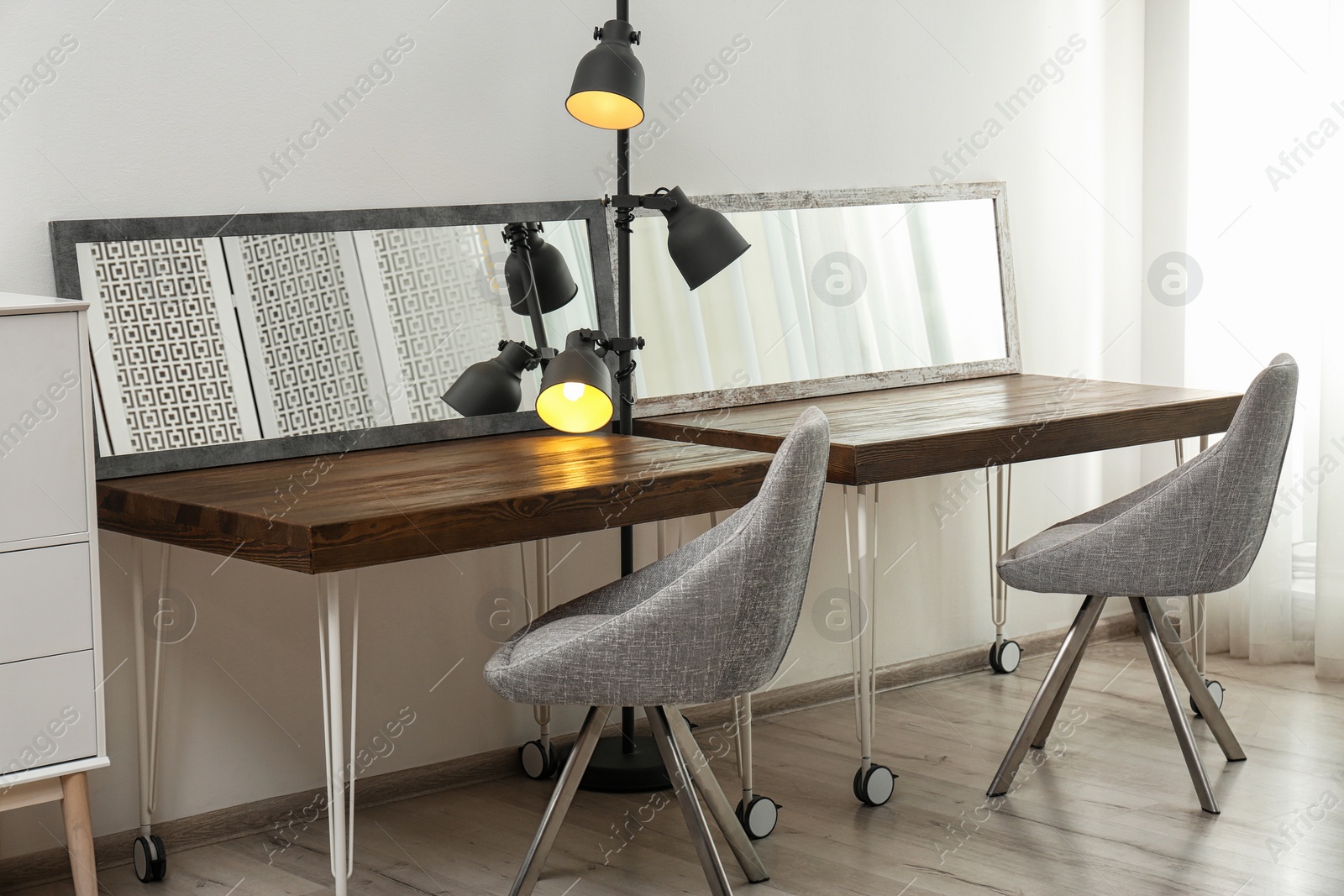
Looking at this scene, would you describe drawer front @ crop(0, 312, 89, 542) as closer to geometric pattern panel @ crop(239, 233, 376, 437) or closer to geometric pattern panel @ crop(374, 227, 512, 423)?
geometric pattern panel @ crop(239, 233, 376, 437)

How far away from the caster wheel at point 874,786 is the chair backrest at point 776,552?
87 cm

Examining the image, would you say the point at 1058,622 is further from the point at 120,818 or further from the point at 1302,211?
the point at 120,818

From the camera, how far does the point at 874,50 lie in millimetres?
3812

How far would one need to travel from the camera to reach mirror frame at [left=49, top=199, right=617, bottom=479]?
2582mm

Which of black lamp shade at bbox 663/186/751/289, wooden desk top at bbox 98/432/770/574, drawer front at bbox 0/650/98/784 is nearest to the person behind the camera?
wooden desk top at bbox 98/432/770/574

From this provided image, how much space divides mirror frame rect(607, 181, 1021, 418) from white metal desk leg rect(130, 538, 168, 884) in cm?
114

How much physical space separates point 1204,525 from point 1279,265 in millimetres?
1663

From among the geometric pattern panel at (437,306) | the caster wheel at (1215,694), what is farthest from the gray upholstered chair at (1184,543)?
the geometric pattern panel at (437,306)

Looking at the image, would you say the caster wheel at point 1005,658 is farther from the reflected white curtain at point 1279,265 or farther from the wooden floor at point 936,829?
the reflected white curtain at point 1279,265

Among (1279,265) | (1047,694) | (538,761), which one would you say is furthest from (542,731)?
(1279,265)

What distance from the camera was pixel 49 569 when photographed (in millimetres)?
2213

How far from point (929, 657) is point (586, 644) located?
2090 mm

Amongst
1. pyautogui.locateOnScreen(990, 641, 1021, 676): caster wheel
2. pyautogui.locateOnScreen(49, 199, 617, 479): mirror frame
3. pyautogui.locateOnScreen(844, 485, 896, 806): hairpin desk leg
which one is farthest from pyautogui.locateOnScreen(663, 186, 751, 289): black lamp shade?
pyautogui.locateOnScreen(990, 641, 1021, 676): caster wheel

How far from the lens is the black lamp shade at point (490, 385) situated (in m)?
2.95
